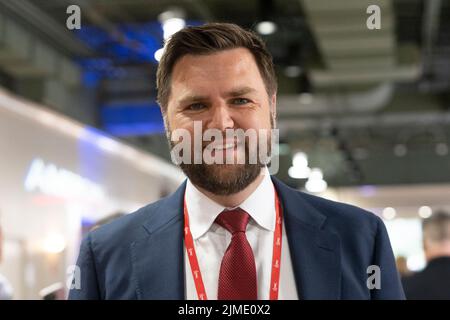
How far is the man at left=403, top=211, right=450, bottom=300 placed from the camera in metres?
2.69

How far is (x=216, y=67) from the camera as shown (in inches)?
44.2

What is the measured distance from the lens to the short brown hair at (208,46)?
1.14 meters

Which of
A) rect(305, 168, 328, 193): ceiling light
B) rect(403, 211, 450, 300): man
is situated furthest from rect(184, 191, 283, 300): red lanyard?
rect(305, 168, 328, 193): ceiling light

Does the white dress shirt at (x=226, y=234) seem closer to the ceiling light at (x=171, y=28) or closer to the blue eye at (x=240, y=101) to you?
the blue eye at (x=240, y=101)

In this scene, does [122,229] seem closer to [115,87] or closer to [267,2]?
[267,2]

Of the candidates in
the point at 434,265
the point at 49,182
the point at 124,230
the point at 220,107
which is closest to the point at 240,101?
the point at 220,107

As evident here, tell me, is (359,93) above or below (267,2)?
above

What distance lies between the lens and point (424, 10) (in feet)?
26.0

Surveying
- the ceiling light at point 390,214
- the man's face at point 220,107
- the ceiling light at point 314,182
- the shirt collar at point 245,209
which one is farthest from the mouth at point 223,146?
the ceiling light at point 314,182

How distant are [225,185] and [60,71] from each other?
6558 millimetres

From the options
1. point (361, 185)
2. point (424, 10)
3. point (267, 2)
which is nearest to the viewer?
point (267, 2)

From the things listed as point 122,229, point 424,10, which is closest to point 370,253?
point 122,229

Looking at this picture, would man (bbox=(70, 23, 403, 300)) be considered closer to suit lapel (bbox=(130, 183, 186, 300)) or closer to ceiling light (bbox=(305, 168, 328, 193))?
suit lapel (bbox=(130, 183, 186, 300))

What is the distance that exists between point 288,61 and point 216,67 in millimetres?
7220
